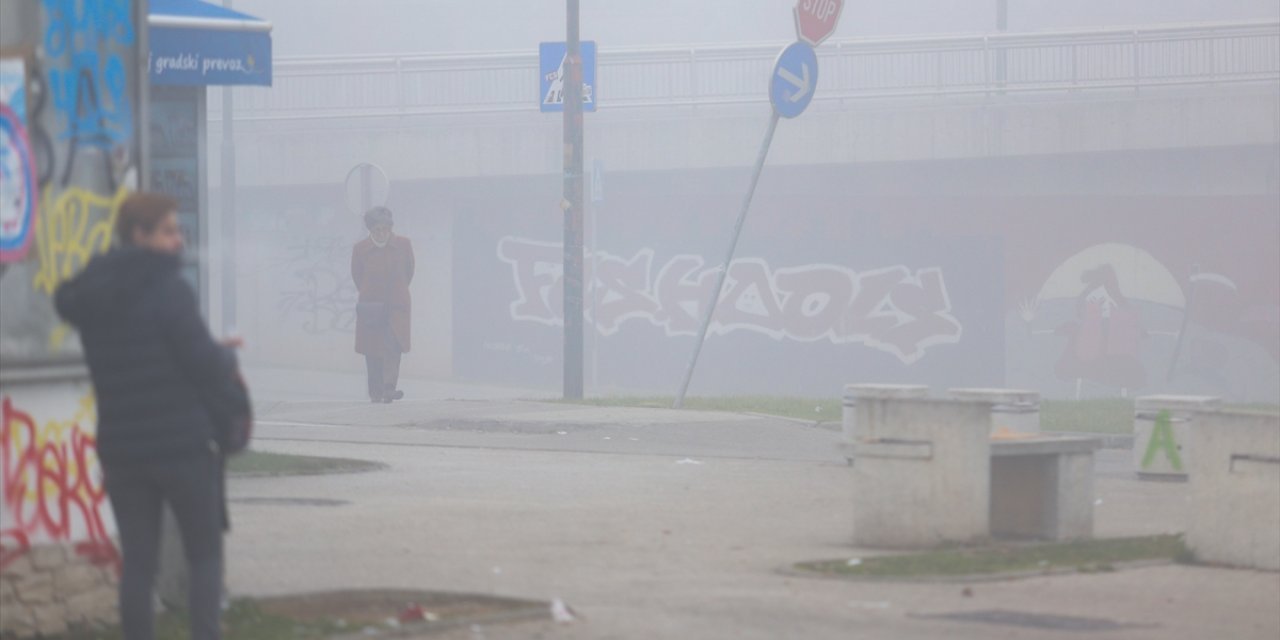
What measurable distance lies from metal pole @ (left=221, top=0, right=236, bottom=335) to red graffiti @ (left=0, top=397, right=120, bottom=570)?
74.3 feet

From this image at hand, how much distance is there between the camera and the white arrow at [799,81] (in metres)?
18.7

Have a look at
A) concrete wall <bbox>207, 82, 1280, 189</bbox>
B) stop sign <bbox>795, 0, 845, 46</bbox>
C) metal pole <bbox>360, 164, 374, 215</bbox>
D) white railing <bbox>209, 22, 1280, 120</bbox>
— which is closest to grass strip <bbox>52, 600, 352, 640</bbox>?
stop sign <bbox>795, 0, 845, 46</bbox>

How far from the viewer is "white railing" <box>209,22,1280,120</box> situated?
2770 cm

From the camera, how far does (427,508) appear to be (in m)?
10.6

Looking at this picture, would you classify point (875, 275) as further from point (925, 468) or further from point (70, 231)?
point (70, 231)

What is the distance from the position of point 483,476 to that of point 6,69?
6.64 metres

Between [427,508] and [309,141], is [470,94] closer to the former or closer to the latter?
[309,141]

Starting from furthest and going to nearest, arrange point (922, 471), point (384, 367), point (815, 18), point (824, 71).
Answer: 1. point (824, 71)
2. point (384, 367)
3. point (815, 18)
4. point (922, 471)

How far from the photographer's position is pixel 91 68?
681 centimetres

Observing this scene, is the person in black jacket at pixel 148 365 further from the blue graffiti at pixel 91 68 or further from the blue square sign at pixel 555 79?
the blue square sign at pixel 555 79

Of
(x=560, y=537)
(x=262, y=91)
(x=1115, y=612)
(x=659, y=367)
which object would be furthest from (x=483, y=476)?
(x=262, y=91)

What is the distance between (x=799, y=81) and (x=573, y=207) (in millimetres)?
3530

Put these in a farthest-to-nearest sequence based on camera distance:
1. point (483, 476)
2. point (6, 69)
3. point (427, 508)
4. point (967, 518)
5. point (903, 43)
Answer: point (903, 43), point (483, 476), point (427, 508), point (967, 518), point (6, 69)

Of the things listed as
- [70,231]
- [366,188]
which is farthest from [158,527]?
[366,188]
